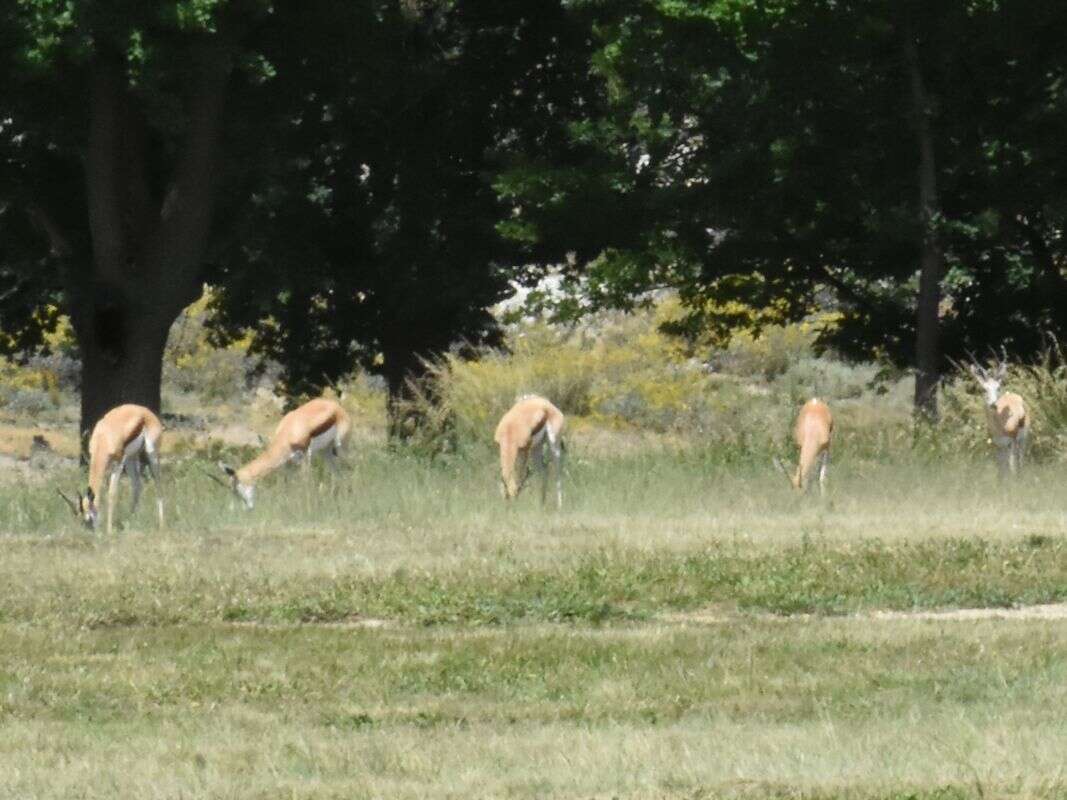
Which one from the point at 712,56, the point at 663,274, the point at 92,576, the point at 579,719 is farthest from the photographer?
the point at 663,274

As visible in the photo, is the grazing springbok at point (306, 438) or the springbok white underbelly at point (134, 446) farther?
the grazing springbok at point (306, 438)

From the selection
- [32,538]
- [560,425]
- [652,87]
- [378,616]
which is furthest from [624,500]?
[652,87]

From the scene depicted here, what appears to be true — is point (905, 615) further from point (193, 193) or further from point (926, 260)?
point (193, 193)

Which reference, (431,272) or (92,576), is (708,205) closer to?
(431,272)

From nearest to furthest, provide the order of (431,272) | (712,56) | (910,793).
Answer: (910,793), (712,56), (431,272)

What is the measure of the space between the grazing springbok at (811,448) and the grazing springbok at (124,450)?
587 cm

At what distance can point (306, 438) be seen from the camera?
2275 centimetres

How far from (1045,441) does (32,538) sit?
11.2 metres

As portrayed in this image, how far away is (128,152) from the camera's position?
30.3 meters

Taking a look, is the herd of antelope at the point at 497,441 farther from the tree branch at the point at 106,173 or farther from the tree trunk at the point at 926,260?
the tree branch at the point at 106,173

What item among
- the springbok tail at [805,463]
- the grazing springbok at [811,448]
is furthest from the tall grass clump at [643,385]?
the springbok tail at [805,463]

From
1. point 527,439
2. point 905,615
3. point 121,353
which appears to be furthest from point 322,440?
point 905,615

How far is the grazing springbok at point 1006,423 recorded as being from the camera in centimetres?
2312

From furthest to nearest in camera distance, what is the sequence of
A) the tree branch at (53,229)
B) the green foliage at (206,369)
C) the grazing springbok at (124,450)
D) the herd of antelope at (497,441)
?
1. the green foliage at (206,369)
2. the tree branch at (53,229)
3. the herd of antelope at (497,441)
4. the grazing springbok at (124,450)
